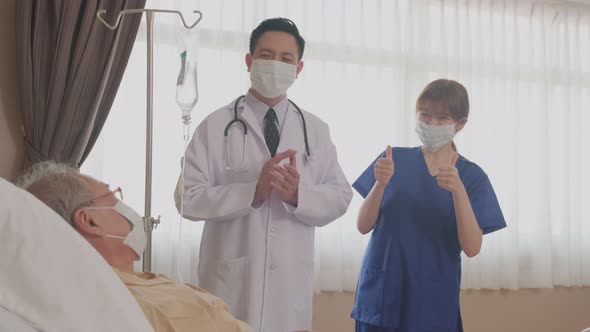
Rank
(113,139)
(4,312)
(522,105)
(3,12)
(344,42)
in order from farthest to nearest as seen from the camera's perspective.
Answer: (522,105)
(344,42)
(113,139)
(3,12)
(4,312)

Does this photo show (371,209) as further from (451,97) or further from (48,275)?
(48,275)

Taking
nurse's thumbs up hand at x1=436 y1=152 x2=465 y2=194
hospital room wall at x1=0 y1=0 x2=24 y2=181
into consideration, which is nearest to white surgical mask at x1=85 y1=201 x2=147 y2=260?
nurse's thumbs up hand at x1=436 y1=152 x2=465 y2=194

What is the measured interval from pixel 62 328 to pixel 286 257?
135cm

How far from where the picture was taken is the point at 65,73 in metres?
3.00

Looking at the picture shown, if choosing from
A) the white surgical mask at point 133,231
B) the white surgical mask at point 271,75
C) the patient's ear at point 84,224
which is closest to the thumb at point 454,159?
the white surgical mask at point 271,75

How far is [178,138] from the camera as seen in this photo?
332cm

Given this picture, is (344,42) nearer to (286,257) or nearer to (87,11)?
(87,11)

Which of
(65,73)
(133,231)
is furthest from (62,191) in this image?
(65,73)

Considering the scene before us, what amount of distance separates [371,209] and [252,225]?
0.39 m

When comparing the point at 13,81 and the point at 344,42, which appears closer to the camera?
the point at 13,81

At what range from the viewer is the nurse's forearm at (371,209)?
7.03 feet

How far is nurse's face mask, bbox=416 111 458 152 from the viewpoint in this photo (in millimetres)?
2191

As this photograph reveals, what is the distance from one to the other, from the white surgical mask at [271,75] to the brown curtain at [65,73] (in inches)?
45.2

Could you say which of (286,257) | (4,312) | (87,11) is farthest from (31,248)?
(87,11)
